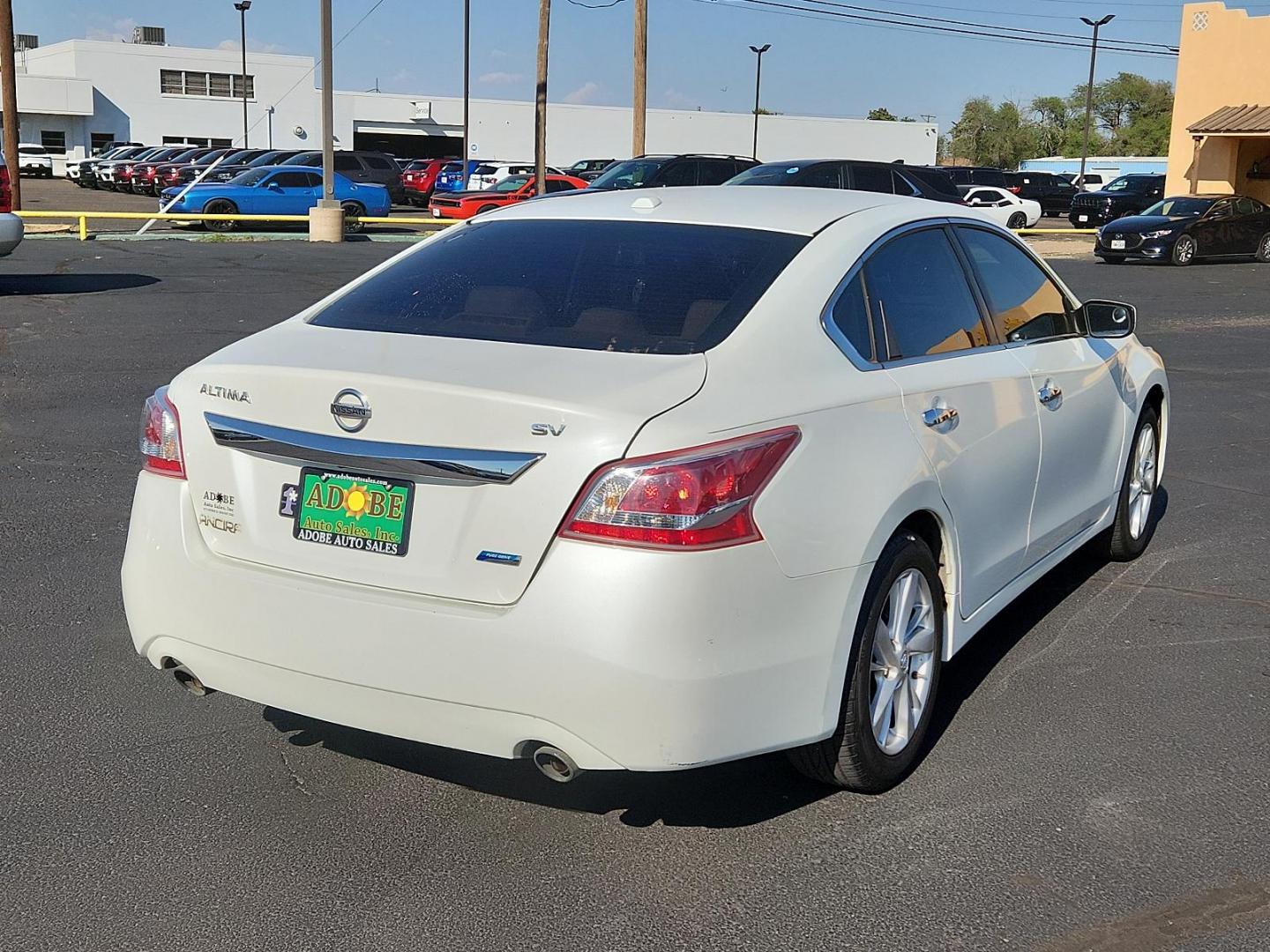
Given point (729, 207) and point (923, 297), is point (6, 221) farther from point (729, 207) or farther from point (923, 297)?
point (923, 297)

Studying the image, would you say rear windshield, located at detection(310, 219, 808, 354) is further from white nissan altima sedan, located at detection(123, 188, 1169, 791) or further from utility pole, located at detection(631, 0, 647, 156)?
utility pole, located at detection(631, 0, 647, 156)

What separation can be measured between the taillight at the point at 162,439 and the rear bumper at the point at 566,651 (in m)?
0.13

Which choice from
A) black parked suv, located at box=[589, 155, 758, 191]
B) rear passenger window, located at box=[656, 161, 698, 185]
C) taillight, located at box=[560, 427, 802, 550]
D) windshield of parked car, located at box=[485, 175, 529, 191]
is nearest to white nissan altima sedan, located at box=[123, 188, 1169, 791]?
taillight, located at box=[560, 427, 802, 550]

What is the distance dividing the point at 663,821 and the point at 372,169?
39.2 metres

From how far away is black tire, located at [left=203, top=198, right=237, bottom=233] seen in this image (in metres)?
28.4

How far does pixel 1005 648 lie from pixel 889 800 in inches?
58.8

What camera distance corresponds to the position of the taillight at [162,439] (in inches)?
146

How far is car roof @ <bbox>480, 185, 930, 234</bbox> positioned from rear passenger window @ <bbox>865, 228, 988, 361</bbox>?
0.50 ft

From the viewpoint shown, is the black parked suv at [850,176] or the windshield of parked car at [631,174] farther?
the windshield of parked car at [631,174]

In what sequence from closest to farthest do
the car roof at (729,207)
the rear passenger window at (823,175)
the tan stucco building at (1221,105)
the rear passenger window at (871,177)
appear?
the car roof at (729,207)
the rear passenger window at (823,175)
the rear passenger window at (871,177)
the tan stucco building at (1221,105)

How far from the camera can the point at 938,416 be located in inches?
160

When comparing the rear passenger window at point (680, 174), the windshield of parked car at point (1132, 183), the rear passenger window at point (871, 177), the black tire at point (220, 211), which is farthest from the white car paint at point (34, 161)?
the rear passenger window at point (871, 177)

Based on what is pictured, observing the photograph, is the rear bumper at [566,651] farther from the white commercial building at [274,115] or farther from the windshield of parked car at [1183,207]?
the white commercial building at [274,115]

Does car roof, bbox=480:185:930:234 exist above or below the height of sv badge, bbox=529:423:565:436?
above
